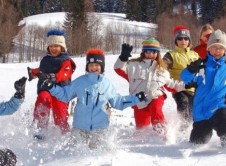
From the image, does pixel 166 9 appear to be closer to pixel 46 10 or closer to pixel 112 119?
pixel 46 10

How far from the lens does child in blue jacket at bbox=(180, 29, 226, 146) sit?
15.9 ft

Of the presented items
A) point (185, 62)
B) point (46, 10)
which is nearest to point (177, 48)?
point (185, 62)

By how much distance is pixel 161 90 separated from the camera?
5.99 metres

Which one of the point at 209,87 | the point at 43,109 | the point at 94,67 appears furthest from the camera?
the point at 43,109

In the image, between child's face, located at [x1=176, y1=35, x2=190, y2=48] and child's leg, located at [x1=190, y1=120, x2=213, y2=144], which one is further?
child's face, located at [x1=176, y1=35, x2=190, y2=48]

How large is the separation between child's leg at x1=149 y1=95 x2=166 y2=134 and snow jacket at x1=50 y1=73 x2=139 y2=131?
83cm

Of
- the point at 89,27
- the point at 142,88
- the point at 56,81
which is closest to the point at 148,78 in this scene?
the point at 142,88

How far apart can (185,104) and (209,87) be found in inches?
54.5

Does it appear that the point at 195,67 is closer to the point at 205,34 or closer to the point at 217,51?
the point at 217,51

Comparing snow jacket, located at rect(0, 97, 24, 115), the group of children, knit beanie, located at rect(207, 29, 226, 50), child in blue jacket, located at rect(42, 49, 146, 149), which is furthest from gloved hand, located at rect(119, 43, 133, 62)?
snow jacket, located at rect(0, 97, 24, 115)

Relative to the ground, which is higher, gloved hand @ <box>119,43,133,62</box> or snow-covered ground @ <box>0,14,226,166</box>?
gloved hand @ <box>119,43,133,62</box>

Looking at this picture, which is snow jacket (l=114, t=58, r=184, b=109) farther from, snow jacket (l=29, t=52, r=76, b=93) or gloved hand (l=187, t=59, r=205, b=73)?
gloved hand (l=187, t=59, r=205, b=73)

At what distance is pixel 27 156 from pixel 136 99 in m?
1.40

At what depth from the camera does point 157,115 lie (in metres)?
5.80
